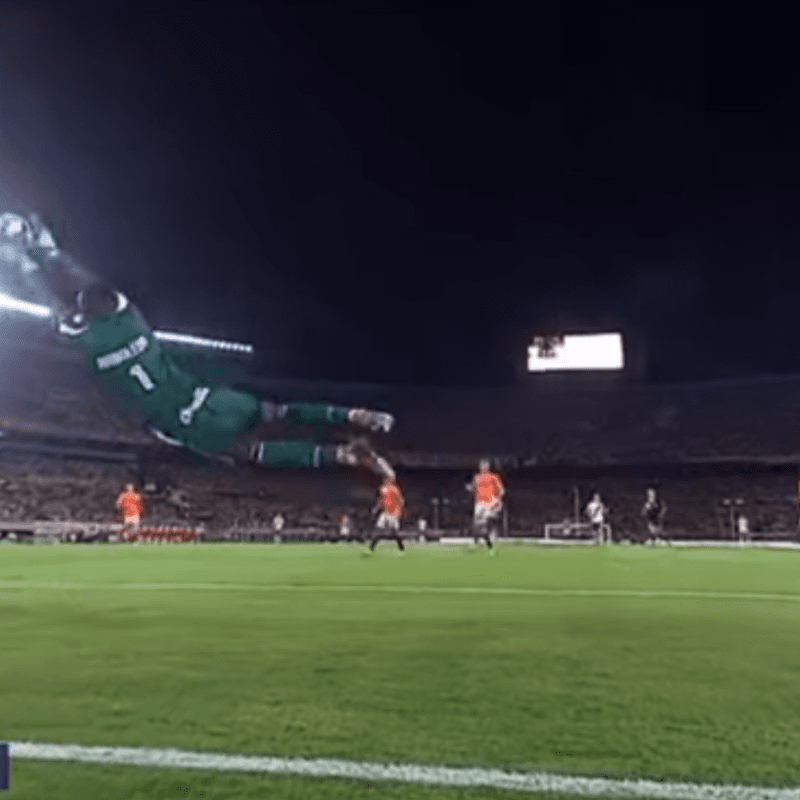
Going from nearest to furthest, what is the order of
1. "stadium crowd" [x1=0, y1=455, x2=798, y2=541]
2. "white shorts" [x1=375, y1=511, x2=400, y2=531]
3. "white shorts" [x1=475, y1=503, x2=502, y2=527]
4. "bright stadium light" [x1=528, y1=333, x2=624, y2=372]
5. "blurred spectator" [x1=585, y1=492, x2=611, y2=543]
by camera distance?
"white shorts" [x1=375, y1=511, x2=400, y2=531]
"white shorts" [x1=475, y1=503, x2=502, y2=527]
"blurred spectator" [x1=585, y1=492, x2=611, y2=543]
"stadium crowd" [x1=0, y1=455, x2=798, y2=541]
"bright stadium light" [x1=528, y1=333, x2=624, y2=372]

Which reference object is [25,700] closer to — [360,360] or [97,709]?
[97,709]

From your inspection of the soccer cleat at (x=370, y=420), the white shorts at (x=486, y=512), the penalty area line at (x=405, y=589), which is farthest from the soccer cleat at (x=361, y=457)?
the penalty area line at (x=405, y=589)

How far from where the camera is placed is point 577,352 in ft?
119

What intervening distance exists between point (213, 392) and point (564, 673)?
29.0 m

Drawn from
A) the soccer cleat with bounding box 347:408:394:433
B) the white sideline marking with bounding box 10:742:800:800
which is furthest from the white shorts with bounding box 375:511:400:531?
the soccer cleat with bounding box 347:408:394:433

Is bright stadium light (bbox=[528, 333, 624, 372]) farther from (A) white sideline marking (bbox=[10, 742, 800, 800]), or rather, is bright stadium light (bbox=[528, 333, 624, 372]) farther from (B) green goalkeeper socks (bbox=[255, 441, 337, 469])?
(A) white sideline marking (bbox=[10, 742, 800, 800])

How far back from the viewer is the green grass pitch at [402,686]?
177cm

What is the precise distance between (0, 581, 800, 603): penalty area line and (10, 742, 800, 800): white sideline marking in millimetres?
4643

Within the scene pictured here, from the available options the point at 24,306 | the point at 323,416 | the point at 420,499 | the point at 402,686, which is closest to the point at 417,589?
the point at 402,686

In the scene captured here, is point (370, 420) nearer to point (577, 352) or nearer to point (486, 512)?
point (577, 352)

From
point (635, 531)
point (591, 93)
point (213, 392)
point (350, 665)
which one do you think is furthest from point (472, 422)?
point (350, 665)

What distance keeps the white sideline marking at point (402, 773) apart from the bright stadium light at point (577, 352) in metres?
35.1

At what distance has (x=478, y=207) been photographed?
31.7 m

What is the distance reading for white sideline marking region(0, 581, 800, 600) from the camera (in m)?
6.23
